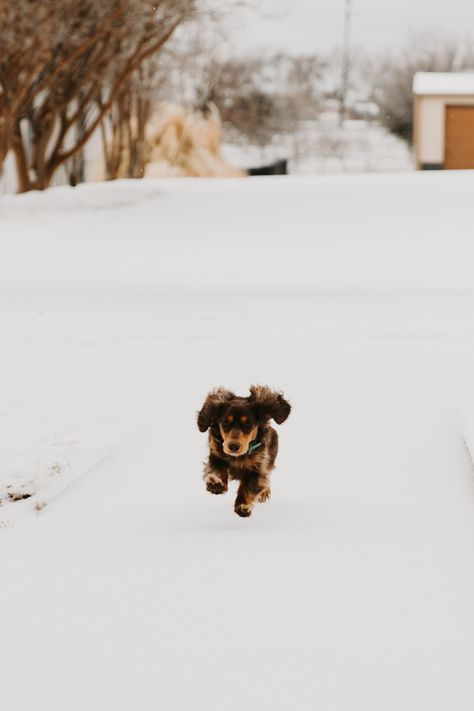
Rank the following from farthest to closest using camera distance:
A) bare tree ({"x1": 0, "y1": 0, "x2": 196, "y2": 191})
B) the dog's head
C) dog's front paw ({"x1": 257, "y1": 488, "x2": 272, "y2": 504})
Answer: bare tree ({"x1": 0, "y1": 0, "x2": 196, "y2": 191}), dog's front paw ({"x1": 257, "y1": 488, "x2": 272, "y2": 504}), the dog's head

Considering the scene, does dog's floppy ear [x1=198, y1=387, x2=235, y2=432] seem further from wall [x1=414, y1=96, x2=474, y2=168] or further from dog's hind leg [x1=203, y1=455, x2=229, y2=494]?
wall [x1=414, y1=96, x2=474, y2=168]

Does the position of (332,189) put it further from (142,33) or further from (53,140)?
(53,140)

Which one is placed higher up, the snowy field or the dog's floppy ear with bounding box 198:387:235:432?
the dog's floppy ear with bounding box 198:387:235:432

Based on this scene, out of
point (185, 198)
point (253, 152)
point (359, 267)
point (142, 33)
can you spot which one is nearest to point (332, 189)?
point (185, 198)

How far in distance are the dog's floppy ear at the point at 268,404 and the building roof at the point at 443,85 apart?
1536 inches

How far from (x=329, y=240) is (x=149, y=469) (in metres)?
14.4

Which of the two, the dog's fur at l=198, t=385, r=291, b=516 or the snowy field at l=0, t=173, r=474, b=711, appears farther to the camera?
the dog's fur at l=198, t=385, r=291, b=516

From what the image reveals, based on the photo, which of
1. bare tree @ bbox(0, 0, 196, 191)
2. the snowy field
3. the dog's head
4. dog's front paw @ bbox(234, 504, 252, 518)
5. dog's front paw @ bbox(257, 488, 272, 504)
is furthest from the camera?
bare tree @ bbox(0, 0, 196, 191)

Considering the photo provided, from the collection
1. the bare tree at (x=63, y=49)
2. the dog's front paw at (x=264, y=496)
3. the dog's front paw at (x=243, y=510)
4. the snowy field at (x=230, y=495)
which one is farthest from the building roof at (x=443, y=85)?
the dog's front paw at (x=243, y=510)

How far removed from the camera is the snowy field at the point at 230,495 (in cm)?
412

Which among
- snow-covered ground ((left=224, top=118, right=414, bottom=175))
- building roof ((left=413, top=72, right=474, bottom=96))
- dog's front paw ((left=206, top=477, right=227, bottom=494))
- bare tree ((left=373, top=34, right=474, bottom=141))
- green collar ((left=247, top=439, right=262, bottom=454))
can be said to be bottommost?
snow-covered ground ((left=224, top=118, right=414, bottom=175))

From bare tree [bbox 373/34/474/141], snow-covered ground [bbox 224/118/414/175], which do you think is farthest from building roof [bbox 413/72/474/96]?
bare tree [bbox 373/34/474/141]

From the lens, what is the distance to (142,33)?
27.8m

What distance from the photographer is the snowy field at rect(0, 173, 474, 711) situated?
13.5 ft
